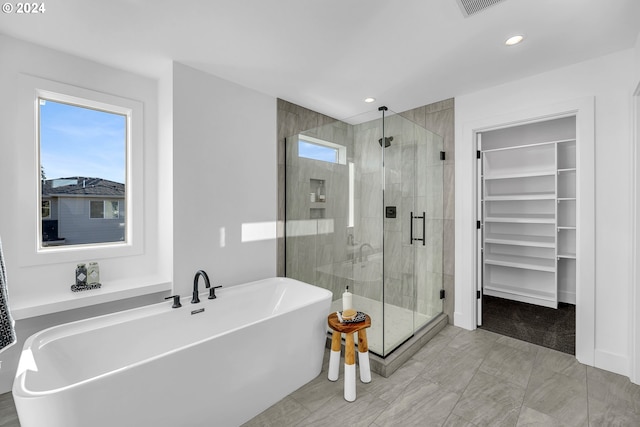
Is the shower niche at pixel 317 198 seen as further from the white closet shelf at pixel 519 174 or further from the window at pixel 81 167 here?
the white closet shelf at pixel 519 174

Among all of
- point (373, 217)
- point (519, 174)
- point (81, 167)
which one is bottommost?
point (373, 217)

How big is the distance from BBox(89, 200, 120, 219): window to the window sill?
577mm

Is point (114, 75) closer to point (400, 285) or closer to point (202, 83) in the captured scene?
point (202, 83)

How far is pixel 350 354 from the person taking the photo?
1971 mm

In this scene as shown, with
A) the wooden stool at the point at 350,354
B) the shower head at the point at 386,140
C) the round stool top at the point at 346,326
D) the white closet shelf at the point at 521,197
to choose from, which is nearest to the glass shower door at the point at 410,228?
the shower head at the point at 386,140

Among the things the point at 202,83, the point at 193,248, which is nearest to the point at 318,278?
the point at 193,248

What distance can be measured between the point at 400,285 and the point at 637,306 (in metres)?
1.62

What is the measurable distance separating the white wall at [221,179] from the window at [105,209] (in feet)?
2.06

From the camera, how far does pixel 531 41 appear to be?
204 cm

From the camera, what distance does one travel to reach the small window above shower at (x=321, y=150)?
113 inches

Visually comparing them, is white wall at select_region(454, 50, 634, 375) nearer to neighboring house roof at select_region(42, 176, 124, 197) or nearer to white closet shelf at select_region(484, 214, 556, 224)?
white closet shelf at select_region(484, 214, 556, 224)

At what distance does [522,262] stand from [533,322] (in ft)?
3.26

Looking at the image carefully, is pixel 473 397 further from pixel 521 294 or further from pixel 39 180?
pixel 39 180

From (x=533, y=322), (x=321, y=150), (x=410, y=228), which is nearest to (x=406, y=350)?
(x=410, y=228)
